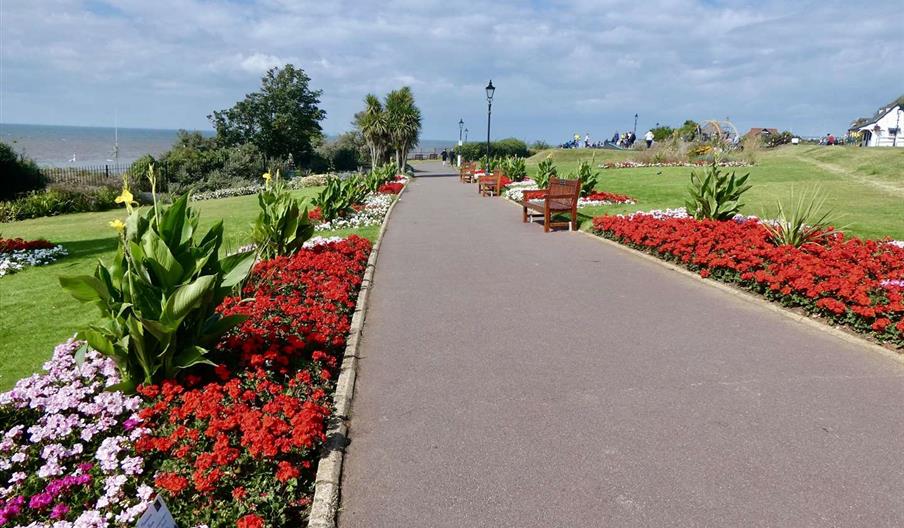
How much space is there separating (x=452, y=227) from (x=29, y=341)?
869cm

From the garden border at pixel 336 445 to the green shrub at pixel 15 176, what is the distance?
23.6 m

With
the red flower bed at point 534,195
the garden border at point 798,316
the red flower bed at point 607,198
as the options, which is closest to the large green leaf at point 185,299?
the garden border at point 798,316

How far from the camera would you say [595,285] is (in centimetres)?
753

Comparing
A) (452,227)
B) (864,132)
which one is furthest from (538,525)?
(864,132)

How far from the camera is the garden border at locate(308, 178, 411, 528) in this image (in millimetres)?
2895

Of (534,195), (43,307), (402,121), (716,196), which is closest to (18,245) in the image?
(43,307)

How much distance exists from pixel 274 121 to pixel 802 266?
4375 cm

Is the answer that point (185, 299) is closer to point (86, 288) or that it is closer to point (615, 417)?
point (86, 288)

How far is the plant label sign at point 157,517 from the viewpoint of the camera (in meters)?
2.37

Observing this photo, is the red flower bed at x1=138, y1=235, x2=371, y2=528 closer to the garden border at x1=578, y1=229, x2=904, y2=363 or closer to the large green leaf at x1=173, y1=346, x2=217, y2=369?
the large green leaf at x1=173, y1=346, x2=217, y2=369

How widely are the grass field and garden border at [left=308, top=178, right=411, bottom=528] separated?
26.3ft

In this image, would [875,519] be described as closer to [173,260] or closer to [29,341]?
[173,260]

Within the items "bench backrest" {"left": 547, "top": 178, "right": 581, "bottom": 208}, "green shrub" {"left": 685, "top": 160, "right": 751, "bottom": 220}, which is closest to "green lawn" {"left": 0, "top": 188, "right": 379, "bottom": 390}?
"bench backrest" {"left": 547, "top": 178, "right": 581, "bottom": 208}

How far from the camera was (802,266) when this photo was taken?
646cm
